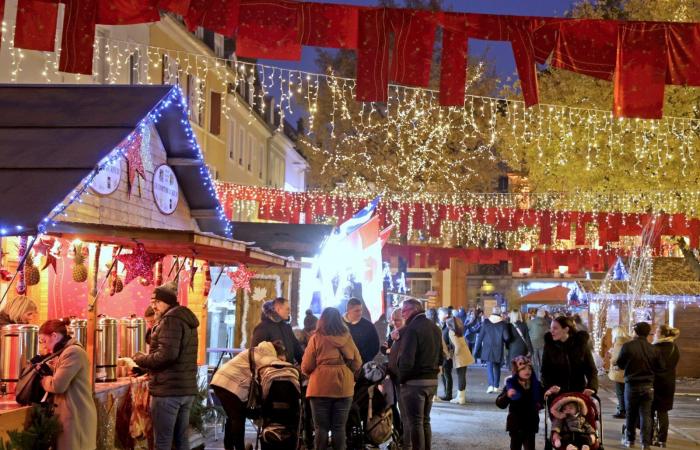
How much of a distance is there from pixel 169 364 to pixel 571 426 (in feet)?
14.4

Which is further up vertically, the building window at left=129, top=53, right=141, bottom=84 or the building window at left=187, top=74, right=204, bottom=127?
the building window at left=187, top=74, right=204, bottom=127

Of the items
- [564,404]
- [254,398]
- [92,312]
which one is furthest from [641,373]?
[92,312]

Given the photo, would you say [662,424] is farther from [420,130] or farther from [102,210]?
[420,130]

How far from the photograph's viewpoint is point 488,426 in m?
16.0

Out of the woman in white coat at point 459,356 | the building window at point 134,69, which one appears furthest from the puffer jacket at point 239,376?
the building window at point 134,69

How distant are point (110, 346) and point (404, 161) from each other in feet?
109

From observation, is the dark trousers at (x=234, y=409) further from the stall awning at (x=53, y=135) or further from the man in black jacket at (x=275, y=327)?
the stall awning at (x=53, y=135)

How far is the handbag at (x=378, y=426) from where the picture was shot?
469 inches

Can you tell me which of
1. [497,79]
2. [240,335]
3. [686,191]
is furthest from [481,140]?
[240,335]

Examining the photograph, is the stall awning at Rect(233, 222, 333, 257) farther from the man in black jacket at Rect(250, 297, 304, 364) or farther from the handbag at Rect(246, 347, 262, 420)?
the handbag at Rect(246, 347, 262, 420)

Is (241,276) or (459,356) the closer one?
(241,276)

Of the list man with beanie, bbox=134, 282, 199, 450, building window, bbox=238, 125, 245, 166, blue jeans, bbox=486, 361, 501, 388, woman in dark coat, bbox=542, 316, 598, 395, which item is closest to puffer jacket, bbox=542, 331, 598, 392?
woman in dark coat, bbox=542, 316, 598, 395

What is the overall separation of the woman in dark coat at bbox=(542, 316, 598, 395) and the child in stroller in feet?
0.91

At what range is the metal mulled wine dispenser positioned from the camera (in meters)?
10.9
